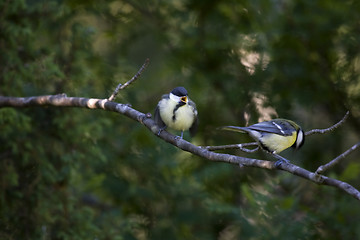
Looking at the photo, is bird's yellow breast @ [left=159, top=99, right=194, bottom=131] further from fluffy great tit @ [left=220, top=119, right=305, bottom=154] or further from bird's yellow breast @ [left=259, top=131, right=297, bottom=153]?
bird's yellow breast @ [left=259, top=131, right=297, bottom=153]

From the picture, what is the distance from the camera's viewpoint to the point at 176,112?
3920mm

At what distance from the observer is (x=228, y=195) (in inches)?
246

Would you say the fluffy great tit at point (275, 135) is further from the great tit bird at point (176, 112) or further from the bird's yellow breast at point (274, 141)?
the great tit bird at point (176, 112)

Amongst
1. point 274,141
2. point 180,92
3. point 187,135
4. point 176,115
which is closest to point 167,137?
point 176,115

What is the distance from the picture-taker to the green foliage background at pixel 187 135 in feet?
16.1

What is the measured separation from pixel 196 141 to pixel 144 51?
118 inches

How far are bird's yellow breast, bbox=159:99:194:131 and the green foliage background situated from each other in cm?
100

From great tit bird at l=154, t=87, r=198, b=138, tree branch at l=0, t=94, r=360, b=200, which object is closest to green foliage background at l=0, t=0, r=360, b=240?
tree branch at l=0, t=94, r=360, b=200

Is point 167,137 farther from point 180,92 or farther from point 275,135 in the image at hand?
point 275,135

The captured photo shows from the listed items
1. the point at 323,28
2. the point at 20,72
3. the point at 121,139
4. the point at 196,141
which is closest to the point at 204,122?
the point at 196,141

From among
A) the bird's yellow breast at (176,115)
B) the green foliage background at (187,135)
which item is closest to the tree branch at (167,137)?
the bird's yellow breast at (176,115)

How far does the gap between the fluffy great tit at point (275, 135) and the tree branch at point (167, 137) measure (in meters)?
0.67

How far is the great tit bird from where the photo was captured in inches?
154

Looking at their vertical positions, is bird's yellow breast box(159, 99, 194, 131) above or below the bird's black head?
below
